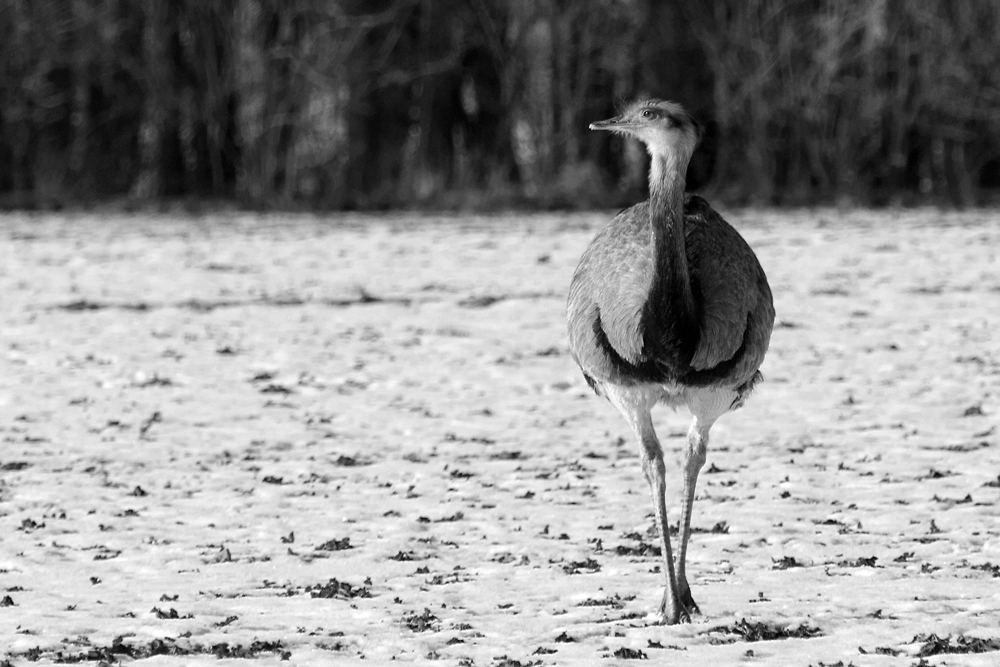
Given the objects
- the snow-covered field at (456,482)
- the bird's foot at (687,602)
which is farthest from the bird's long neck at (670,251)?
the snow-covered field at (456,482)

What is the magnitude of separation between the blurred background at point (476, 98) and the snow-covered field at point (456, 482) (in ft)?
26.6

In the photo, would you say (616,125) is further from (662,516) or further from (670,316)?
(662,516)

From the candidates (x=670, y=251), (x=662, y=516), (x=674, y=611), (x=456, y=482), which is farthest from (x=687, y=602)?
(x=456, y=482)

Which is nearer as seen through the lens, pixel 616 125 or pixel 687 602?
pixel 687 602

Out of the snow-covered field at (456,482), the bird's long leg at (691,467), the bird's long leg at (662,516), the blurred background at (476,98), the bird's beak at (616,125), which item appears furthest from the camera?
the blurred background at (476,98)

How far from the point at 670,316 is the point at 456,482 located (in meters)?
2.18

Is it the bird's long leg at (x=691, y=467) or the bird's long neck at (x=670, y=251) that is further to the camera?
the bird's long leg at (x=691, y=467)

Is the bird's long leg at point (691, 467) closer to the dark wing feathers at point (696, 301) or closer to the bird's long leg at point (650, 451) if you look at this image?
the bird's long leg at point (650, 451)

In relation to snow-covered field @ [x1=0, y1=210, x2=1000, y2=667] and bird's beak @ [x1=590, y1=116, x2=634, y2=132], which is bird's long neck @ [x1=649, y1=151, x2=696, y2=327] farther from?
snow-covered field @ [x1=0, y1=210, x2=1000, y2=667]

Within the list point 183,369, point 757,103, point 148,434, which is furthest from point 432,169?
point 148,434

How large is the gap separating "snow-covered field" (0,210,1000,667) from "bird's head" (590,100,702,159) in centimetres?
148

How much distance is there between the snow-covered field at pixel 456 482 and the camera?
487 cm

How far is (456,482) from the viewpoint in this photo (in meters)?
6.86

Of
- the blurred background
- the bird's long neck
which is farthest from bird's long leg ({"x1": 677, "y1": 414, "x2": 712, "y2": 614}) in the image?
the blurred background
